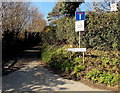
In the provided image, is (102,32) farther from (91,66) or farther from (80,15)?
(91,66)

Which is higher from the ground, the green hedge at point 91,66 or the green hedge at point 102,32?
the green hedge at point 102,32

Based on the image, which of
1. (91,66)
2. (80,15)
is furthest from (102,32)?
(91,66)

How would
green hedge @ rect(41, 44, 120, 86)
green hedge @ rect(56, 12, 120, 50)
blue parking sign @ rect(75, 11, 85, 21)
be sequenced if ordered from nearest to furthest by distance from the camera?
green hedge @ rect(41, 44, 120, 86), blue parking sign @ rect(75, 11, 85, 21), green hedge @ rect(56, 12, 120, 50)

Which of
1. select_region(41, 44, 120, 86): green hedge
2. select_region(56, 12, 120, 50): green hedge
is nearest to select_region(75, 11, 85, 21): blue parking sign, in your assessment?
select_region(56, 12, 120, 50): green hedge

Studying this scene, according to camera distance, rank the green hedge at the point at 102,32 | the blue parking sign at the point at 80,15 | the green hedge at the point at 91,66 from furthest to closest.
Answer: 1. the green hedge at the point at 102,32
2. the blue parking sign at the point at 80,15
3. the green hedge at the point at 91,66

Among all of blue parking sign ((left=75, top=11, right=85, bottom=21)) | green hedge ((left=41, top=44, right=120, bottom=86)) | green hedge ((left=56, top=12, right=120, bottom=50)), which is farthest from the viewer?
green hedge ((left=56, top=12, right=120, bottom=50))

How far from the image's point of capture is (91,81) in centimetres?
486

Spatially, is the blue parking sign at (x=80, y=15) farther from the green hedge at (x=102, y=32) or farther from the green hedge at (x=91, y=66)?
the green hedge at (x=91, y=66)

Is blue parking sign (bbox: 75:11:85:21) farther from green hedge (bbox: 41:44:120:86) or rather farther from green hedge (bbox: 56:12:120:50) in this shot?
green hedge (bbox: 41:44:120:86)

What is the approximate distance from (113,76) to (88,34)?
10.7 feet

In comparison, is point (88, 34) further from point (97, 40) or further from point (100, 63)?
point (100, 63)

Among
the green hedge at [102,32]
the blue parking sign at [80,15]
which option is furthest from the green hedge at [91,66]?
the blue parking sign at [80,15]

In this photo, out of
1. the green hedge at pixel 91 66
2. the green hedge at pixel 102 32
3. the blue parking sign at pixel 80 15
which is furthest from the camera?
the green hedge at pixel 102 32

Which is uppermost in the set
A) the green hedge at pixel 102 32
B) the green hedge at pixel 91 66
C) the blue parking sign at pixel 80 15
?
the blue parking sign at pixel 80 15
